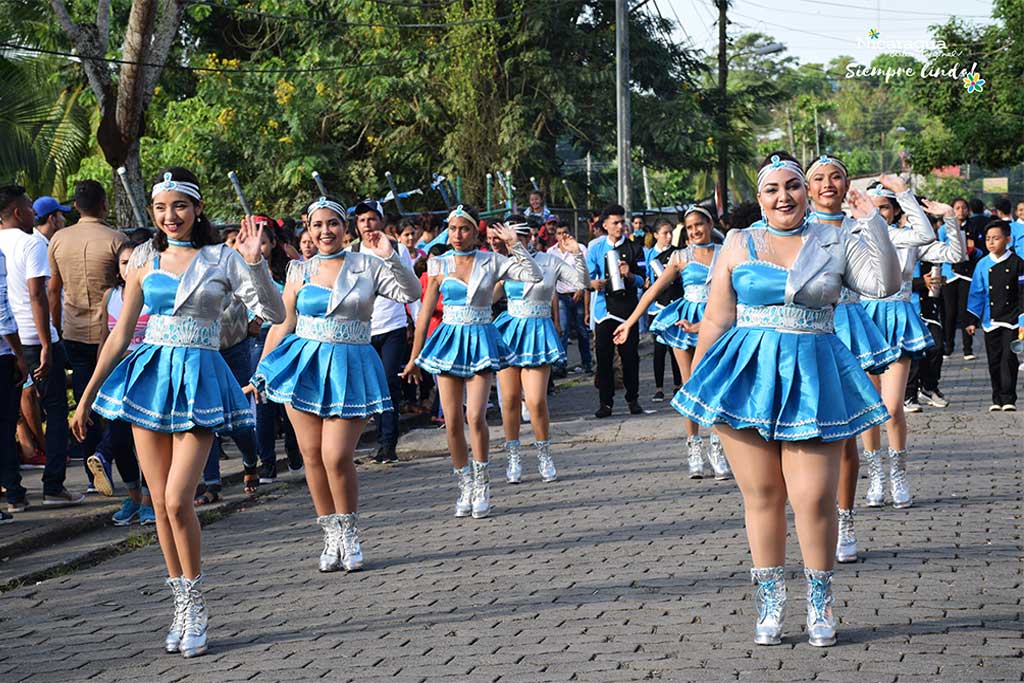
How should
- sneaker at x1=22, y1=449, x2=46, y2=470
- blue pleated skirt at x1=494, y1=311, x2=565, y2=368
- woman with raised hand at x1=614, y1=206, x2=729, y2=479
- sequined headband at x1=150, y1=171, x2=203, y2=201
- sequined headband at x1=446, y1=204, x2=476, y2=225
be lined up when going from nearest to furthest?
1. sequined headband at x1=150, y1=171, x2=203, y2=201
2. sequined headband at x1=446, y1=204, x2=476, y2=225
3. woman with raised hand at x1=614, y1=206, x2=729, y2=479
4. blue pleated skirt at x1=494, y1=311, x2=565, y2=368
5. sneaker at x1=22, y1=449, x2=46, y2=470

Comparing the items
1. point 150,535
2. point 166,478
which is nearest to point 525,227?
point 150,535

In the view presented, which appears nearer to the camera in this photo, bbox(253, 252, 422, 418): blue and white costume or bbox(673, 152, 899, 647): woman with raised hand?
bbox(673, 152, 899, 647): woman with raised hand

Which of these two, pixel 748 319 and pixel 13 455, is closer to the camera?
pixel 748 319

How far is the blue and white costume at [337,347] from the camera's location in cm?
849

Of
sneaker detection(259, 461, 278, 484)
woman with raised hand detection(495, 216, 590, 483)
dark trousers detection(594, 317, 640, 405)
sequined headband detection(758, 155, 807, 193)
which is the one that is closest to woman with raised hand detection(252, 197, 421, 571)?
woman with raised hand detection(495, 216, 590, 483)

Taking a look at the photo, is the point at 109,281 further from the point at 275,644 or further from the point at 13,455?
the point at 275,644

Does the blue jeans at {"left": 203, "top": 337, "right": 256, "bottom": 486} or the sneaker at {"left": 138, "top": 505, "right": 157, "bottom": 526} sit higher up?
the blue jeans at {"left": 203, "top": 337, "right": 256, "bottom": 486}

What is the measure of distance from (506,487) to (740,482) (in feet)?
17.4

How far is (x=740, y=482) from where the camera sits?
6.46 metres

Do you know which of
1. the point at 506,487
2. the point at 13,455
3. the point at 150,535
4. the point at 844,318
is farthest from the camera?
the point at 506,487

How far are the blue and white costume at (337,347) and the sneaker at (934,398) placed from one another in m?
8.93

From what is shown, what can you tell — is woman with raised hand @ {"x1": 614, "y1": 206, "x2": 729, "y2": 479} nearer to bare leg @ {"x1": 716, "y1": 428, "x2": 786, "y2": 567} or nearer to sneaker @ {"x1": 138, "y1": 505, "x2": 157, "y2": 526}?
sneaker @ {"x1": 138, "y1": 505, "x2": 157, "y2": 526}

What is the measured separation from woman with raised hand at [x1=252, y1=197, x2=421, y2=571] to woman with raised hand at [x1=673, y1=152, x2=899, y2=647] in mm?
2635
